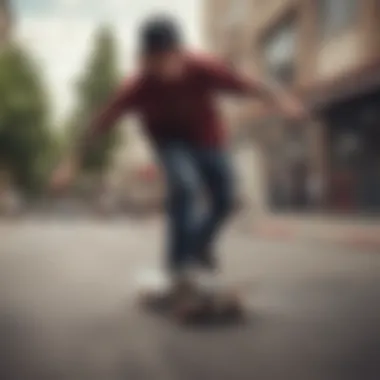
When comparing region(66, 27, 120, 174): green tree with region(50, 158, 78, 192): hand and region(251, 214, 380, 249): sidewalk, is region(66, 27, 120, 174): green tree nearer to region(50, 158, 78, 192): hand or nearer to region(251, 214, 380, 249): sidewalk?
region(50, 158, 78, 192): hand

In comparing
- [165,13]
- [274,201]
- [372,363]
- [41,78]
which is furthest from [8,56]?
[372,363]

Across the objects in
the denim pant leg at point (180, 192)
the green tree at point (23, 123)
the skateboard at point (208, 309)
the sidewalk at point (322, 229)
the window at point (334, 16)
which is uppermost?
the window at point (334, 16)

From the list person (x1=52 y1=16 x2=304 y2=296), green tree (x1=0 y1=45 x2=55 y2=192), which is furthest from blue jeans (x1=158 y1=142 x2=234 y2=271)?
green tree (x1=0 y1=45 x2=55 y2=192)

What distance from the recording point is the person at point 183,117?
50 centimetres

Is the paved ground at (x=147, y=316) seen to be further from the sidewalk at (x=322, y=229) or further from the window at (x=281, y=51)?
the window at (x=281, y=51)

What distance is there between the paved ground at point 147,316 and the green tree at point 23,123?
46 millimetres

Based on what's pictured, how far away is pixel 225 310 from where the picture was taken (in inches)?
21.5

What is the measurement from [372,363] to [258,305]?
11 cm

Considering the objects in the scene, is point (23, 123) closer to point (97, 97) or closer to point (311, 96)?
point (97, 97)

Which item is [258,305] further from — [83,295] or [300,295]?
[83,295]

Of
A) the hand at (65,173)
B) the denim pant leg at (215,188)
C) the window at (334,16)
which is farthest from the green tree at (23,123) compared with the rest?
the window at (334,16)

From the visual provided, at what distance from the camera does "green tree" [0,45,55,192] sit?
20.6 inches

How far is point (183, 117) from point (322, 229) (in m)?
0.16

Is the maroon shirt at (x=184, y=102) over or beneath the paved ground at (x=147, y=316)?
over
